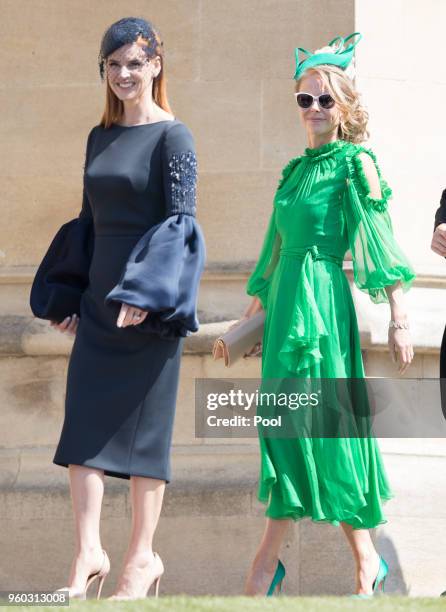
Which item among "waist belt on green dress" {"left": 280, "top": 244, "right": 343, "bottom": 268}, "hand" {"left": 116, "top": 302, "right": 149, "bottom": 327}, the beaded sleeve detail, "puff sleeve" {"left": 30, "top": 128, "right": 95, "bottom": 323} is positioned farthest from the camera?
"waist belt on green dress" {"left": 280, "top": 244, "right": 343, "bottom": 268}

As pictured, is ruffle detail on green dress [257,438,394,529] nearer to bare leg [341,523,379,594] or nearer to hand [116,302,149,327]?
bare leg [341,523,379,594]

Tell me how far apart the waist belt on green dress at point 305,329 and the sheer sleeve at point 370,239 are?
0.18 m

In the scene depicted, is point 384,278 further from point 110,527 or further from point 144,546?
point 110,527

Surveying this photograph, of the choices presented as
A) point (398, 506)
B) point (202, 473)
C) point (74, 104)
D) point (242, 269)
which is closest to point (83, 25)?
point (74, 104)

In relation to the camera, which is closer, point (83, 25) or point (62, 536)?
point (62, 536)

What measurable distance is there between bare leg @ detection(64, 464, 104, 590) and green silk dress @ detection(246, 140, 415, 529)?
664 millimetres

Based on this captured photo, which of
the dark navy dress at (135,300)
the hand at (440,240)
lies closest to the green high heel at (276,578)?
the dark navy dress at (135,300)

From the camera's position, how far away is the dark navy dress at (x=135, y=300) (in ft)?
18.2

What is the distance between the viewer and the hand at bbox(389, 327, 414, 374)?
19.1 feet

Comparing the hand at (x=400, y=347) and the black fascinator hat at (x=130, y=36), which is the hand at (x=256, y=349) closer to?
the hand at (x=400, y=347)

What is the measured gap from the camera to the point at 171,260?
555 cm

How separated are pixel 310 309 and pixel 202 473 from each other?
1.34 meters

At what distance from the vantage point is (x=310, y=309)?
234 inches

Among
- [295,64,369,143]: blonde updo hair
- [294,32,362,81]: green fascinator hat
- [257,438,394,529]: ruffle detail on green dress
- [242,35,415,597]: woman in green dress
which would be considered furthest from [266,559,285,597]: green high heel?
[294,32,362,81]: green fascinator hat
